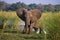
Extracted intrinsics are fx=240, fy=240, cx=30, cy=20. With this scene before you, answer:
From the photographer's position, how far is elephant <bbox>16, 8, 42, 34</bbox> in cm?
258

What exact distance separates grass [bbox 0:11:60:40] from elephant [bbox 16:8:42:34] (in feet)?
0.14

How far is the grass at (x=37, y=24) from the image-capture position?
245cm

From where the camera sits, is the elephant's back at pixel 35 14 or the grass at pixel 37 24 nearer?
the grass at pixel 37 24

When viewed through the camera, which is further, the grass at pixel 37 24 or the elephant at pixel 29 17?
the elephant at pixel 29 17

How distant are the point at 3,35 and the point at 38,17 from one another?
16.6 inches

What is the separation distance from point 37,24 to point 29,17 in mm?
117

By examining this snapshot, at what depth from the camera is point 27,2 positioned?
8.92ft

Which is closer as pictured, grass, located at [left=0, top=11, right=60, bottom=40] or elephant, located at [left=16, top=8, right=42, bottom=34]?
grass, located at [left=0, top=11, right=60, bottom=40]

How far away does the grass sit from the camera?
2.45 metres

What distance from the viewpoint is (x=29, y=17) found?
259 centimetres

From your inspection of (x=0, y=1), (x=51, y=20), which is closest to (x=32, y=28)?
(x=51, y=20)

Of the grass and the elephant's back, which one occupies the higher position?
the elephant's back

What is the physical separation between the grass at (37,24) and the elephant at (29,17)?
4 cm

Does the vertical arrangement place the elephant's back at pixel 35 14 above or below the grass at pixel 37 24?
above
